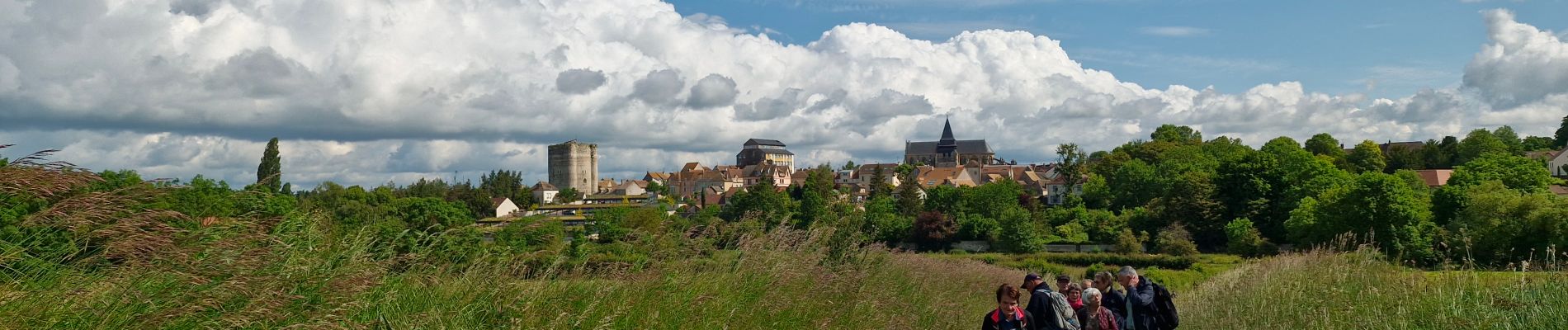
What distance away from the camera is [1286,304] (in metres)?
10.2

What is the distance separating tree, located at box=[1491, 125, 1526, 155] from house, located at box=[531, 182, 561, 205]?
10188cm

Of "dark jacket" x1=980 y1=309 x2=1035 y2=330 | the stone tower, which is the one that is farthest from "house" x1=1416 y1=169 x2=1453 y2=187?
the stone tower

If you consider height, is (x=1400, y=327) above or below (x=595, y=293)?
below

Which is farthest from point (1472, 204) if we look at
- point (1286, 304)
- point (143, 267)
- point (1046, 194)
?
point (1046, 194)

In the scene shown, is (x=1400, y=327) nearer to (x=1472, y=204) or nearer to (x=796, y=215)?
(x=1472, y=204)

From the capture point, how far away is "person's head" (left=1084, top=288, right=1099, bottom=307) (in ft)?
22.5

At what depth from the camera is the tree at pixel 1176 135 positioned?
101 meters

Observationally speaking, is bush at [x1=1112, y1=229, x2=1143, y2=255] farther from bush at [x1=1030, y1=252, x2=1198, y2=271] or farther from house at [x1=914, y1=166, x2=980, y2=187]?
house at [x1=914, y1=166, x2=980, y2=187]

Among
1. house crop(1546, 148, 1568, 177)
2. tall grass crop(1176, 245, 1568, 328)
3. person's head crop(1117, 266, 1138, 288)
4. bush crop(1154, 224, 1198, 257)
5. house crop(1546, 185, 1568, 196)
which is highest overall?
house crop(1546, 148, 1568, 177)

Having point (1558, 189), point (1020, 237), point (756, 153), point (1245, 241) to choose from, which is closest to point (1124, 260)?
point (1245, 241)

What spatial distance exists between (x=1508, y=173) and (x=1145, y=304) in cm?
5490

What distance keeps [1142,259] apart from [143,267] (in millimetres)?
37551

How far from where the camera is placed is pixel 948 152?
172 m

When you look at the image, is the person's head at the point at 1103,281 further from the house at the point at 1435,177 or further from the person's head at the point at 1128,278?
the house at the point at 1435,177
